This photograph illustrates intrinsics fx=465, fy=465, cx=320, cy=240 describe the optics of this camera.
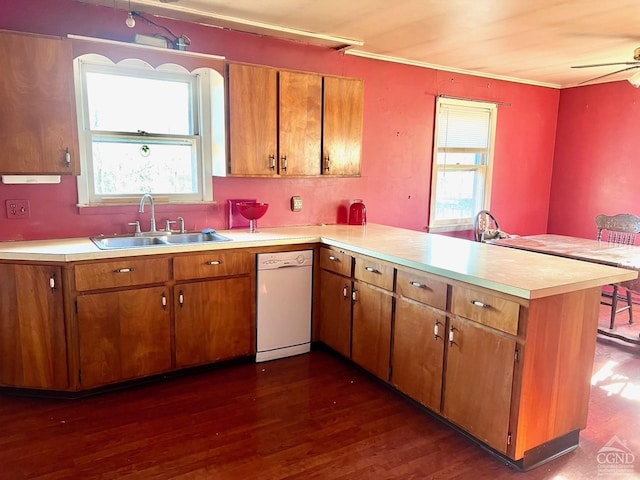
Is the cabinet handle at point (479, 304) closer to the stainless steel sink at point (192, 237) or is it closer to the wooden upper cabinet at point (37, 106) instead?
the stainless steel sink at point (192, 237)

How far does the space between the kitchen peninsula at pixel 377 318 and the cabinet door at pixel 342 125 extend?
0.60 meters

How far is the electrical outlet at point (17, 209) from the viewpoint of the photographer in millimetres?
2863

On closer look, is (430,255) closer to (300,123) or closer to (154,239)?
(300,123)

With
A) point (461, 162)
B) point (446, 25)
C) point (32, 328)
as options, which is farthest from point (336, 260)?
point (461, 162)

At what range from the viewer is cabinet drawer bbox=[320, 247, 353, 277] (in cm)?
314

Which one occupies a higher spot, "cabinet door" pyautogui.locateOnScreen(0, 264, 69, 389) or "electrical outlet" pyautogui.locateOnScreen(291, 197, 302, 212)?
"electrical outlet" pyautogui.locateOnScreen(291, 197, 302, 212)

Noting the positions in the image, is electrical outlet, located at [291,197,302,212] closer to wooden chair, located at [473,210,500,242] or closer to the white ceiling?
the white ceiling

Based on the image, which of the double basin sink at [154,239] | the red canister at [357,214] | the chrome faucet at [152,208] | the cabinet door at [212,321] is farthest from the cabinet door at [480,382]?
the chrome faucet at [152,208]

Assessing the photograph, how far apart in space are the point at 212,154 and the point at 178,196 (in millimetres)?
404

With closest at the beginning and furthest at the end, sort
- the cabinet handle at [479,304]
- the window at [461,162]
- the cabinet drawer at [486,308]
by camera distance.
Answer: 1. the cabinet drawer at [486,308]
2. the cabinet handle at [479,304]
3. the window at [461,162]

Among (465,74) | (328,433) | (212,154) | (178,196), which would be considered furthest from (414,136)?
(328,433)

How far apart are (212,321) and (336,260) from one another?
3.06 ft

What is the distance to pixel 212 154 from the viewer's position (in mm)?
3496

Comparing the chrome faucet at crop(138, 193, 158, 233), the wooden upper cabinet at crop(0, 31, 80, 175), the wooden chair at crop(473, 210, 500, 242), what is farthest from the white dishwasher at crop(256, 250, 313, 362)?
the wooden chair at crop(473, 210, 500, 242)
